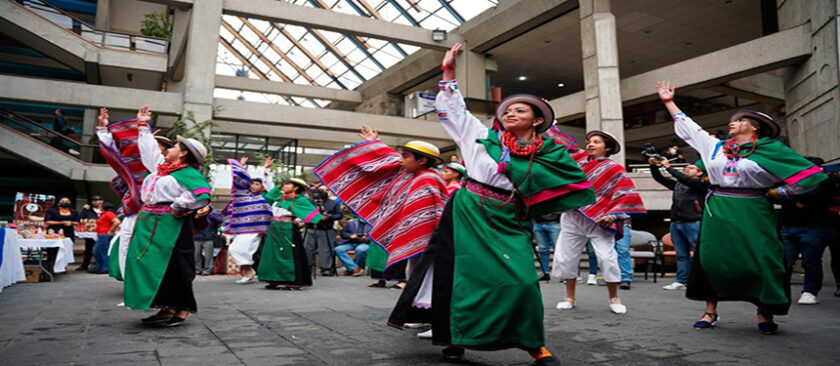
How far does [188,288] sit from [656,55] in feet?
65.3

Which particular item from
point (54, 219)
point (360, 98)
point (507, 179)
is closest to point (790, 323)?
point (507, 179)

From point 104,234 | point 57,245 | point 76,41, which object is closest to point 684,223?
point 57,245

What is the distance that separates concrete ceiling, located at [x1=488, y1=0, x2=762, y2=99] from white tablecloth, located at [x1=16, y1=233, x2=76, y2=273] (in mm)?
14464

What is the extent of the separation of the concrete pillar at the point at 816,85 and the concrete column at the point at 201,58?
1521cm

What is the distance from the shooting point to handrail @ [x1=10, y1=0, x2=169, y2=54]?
16.8 m

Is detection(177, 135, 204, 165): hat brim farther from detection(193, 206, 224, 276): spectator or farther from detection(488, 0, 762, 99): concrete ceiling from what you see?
detection(488, 0, 762, 99): concrete ceiling

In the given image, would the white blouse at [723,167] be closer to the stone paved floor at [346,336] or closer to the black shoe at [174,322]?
the stone paved floor at [346,336]

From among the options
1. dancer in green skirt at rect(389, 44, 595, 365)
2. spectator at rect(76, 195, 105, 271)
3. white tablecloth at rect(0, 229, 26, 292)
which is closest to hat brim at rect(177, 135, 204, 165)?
dancer in green skirt at rect(389, 44, 595, 365)

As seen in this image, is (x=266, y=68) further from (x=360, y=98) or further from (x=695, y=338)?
(x=695, y=338)

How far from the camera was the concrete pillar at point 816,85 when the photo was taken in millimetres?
10383

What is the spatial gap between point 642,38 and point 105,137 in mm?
17892

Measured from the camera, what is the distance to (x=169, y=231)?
4234 millimetres

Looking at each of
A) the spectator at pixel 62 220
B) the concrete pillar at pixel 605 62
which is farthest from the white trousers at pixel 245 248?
the concrete pillar at pixel 605 62

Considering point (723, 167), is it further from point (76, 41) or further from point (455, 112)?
point (76, 41)
